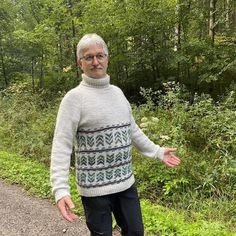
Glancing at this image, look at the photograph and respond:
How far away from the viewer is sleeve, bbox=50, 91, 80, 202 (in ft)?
8.05

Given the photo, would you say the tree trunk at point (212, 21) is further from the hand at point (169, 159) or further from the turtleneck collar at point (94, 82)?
the turtleneck collar at point (94, 82)

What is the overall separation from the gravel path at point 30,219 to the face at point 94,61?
2198 mm

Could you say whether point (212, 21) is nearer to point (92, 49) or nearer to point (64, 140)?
point (92, 49)

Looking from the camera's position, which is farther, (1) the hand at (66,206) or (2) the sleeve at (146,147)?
(2) the sleeve at (146,147)

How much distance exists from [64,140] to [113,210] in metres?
0.69

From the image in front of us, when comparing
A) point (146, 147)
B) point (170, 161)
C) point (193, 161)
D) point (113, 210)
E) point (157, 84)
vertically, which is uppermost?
point (146, 147)

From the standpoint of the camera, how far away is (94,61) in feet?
8.41

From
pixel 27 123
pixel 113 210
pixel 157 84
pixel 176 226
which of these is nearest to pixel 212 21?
pixel 157 84

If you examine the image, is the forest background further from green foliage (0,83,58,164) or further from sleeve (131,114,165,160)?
sleeve (131,114,165,160)

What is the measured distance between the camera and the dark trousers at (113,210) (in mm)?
2627

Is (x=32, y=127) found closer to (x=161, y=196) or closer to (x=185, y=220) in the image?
(x=161, y=196)

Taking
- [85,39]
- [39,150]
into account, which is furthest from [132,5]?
[85,39]

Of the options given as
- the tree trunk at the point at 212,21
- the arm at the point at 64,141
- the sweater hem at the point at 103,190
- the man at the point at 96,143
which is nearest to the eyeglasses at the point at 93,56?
the man at the point at 96,143

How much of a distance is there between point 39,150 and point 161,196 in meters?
3.03
